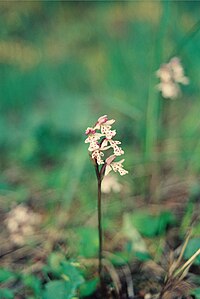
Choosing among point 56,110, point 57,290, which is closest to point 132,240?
point 57,290

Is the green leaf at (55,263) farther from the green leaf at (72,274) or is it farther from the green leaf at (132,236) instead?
the green leaf at (132,236)

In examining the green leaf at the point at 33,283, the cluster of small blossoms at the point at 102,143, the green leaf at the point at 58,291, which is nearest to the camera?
the cluster of small blossoms at the point at 102,143

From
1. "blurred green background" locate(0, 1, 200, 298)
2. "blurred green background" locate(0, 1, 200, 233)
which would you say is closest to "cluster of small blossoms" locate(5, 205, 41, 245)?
"blurred green background" locate(0, 1, 200, 298)

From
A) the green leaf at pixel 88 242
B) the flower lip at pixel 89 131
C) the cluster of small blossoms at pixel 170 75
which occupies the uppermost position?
the cluster of small blossoms at pixel 170 75

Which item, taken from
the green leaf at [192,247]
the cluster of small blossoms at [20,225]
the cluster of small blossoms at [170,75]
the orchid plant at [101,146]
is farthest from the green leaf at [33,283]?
the cluster of small blossoms at [170,75]

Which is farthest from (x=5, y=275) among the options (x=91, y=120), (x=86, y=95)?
(x=86, y=95)
